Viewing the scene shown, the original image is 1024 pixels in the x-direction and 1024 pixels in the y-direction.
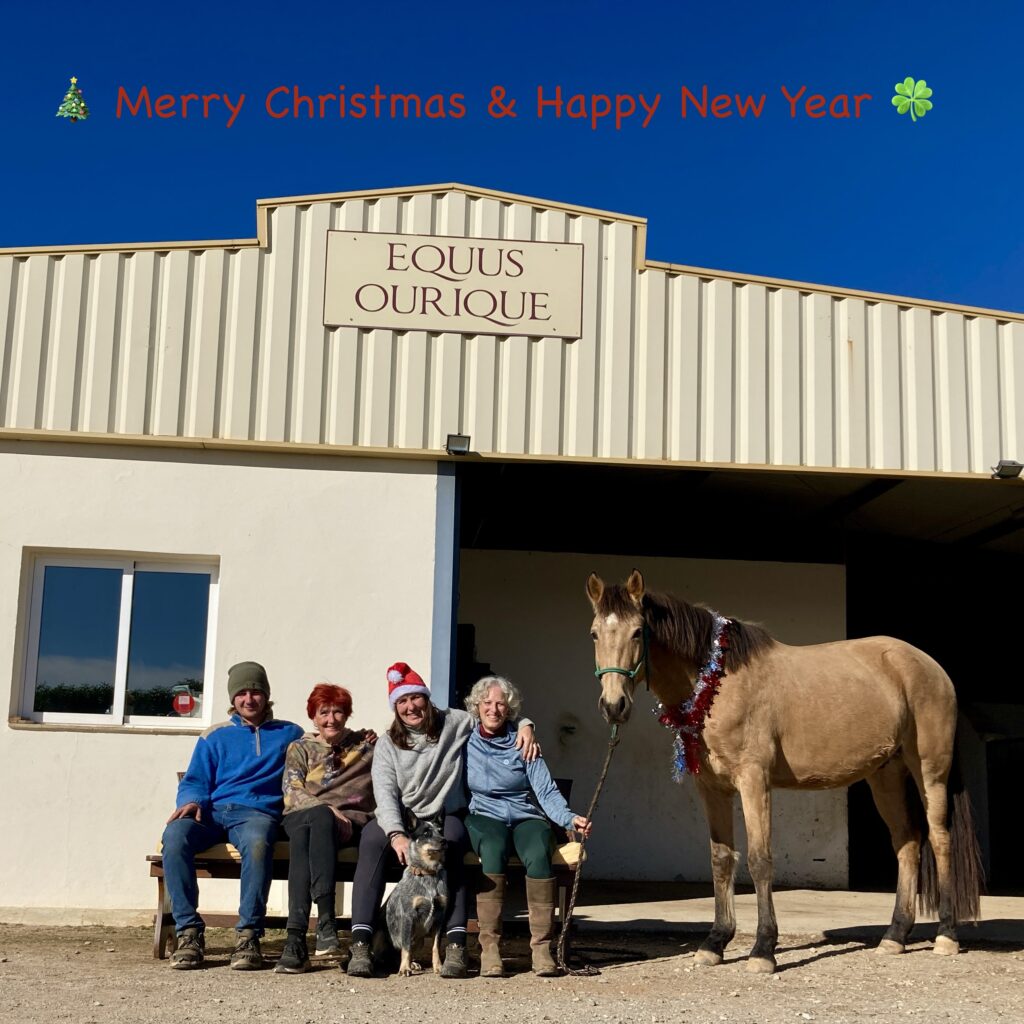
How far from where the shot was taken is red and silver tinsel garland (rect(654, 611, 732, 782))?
20.6 feet

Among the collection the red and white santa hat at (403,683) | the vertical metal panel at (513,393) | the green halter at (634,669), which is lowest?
the red and white santa hat at (403,683)

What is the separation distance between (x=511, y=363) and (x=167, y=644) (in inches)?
110

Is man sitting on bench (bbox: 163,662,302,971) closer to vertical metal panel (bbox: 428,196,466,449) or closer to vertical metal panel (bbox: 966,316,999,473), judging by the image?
vertical metal panel (bbox: 428,196,466,449)

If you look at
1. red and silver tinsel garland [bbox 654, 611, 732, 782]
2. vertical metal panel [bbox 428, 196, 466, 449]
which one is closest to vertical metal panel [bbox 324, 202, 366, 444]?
vertical metal panel [bbox 428, 196, 466, 449]

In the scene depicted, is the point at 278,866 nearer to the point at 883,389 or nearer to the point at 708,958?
the point at 708,958

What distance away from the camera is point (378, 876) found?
220 inches

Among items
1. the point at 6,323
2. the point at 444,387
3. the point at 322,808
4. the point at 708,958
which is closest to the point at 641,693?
the point at 444,387

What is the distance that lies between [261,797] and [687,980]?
7.12 feet

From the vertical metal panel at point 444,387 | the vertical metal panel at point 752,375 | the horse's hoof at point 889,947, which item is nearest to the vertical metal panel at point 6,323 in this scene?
the vertical metal panel at point 444,387

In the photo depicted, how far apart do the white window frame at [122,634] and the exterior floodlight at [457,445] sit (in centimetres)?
166

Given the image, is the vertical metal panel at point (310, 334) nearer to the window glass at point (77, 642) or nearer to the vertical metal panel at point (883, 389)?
the window glass at point (77, 642)

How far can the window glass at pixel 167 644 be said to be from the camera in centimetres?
763

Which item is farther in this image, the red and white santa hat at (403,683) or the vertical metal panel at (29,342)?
A: the vertical metal panel at (29,342)

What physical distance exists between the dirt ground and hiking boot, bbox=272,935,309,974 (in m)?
0.07
